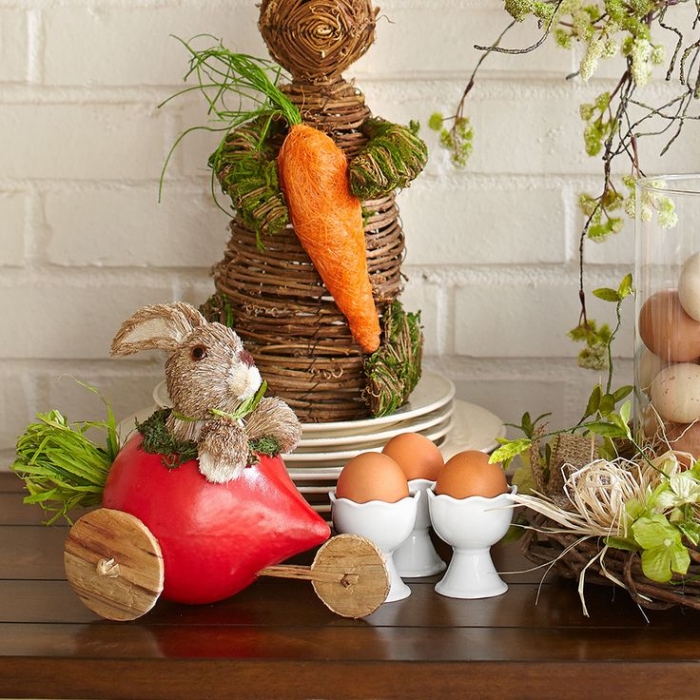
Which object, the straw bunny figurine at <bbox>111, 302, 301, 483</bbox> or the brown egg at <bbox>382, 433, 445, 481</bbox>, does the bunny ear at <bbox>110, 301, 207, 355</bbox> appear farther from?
the brown egg at <bbox>382, 433, 445, 481</bbox>

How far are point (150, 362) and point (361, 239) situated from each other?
0.40 metres

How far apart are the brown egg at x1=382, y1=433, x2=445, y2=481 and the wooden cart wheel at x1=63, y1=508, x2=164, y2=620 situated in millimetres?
209

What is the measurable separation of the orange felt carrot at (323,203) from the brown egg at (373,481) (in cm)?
17

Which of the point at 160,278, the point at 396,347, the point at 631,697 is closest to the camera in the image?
the point at 631,697

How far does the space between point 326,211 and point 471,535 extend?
0.97 ft

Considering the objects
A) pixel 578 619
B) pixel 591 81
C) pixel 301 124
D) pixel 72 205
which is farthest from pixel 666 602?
pixel 72 205

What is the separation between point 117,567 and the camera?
0.70m

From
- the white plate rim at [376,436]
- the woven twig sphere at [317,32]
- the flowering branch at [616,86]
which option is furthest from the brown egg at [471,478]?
the woven twig sphere at [317,32]

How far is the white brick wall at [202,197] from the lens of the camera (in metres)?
1.08

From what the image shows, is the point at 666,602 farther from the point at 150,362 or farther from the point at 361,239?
the point at 150,362

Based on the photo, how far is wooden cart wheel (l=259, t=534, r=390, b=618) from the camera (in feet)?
2.30

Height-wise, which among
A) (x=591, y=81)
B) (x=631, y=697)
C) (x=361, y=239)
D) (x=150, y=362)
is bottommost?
(x=631, y=697)

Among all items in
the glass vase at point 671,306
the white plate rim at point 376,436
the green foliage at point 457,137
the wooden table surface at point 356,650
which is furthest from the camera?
the green foliage at point 457,137

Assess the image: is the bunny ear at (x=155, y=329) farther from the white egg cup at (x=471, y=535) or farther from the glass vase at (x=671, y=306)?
the glass vase at (x=671, y=306)
